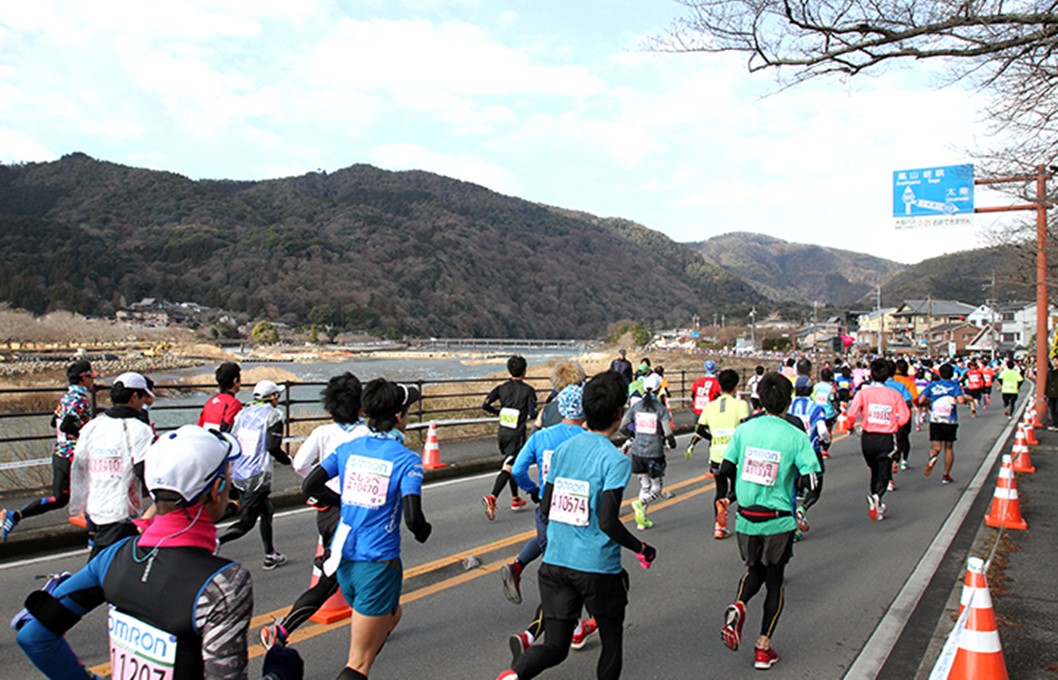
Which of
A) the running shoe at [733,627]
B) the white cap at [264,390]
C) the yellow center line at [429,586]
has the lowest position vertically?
the yellow center line at [429,586]

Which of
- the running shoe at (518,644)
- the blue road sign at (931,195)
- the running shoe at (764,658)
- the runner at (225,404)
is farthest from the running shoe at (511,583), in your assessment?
Answer: the blue road sign at (931,195)

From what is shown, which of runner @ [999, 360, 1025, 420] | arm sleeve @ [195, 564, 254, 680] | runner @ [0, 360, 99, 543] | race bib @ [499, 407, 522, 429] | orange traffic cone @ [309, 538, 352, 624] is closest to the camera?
arm sleeve @ [195, 564, 254, 680]

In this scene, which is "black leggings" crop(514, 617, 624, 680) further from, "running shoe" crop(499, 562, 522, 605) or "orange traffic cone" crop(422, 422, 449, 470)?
"orange traffic cone" crop(422, 422, 449, 470)

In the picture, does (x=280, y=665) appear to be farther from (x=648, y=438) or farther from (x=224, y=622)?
(x=648, y=438)

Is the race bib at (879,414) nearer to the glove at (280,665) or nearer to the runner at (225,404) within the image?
the runner at (225,404)

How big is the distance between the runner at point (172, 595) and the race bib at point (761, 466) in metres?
3.47

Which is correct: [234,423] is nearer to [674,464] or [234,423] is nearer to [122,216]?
[674,464]

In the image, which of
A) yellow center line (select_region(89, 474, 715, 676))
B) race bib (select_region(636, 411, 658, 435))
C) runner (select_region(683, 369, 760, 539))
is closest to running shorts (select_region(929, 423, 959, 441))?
yellow center line (select_region(89, 474, 715, 676))

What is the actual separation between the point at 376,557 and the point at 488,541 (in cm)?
443

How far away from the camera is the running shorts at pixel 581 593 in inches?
147

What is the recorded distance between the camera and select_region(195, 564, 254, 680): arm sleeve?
7.20 feet

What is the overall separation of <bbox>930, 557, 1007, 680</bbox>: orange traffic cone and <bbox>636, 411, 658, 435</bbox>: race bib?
499 centimetres

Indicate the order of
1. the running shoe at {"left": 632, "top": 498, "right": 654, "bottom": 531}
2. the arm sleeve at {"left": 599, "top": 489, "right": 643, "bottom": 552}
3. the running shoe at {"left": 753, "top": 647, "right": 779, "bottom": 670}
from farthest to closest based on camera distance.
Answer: the running shoe at {"left": 632, "top": 498, "right": 654, "bottom": 531}, the running shoe at {"left": 753, "top": 647, "right": 779, "bottom": 670}, the arm sleeve at {"left": 599, "top": 489, "right": 643, "bottom": 552}

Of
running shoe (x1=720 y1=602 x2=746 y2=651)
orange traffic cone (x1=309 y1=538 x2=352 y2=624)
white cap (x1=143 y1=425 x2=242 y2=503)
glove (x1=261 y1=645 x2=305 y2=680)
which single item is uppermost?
white cap (x1=143 y1=425 x2=242 y2=503)
